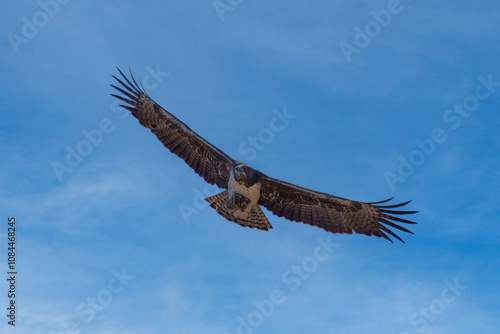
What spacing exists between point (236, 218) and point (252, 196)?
63 cm

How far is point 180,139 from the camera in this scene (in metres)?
18.7

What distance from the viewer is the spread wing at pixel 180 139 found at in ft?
60.4

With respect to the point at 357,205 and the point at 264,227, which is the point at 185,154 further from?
the point at 357,205

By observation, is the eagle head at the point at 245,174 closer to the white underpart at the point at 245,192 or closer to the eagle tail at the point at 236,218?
the white underpart at the point at 245,192

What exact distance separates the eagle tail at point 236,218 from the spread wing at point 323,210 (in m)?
0.44

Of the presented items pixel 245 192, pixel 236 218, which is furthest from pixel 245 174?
pixel 236 218

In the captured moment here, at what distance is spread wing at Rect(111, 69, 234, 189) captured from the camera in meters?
18.4

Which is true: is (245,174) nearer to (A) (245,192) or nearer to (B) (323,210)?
(A) (245,192)

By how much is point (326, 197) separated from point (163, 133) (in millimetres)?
3961

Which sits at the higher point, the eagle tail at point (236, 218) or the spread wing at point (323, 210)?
the spread wing at point (323, 210)

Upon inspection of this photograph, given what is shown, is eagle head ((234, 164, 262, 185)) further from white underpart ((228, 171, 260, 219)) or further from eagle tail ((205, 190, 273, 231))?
eagle tail ((205, 190, 273, 231))

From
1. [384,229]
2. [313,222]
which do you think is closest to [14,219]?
[313,222]

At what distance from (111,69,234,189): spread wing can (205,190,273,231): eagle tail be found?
1.33 feet

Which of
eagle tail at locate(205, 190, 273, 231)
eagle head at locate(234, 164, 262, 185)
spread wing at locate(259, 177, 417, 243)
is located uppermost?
spread wing at locate(259, 177, 417, 243)
